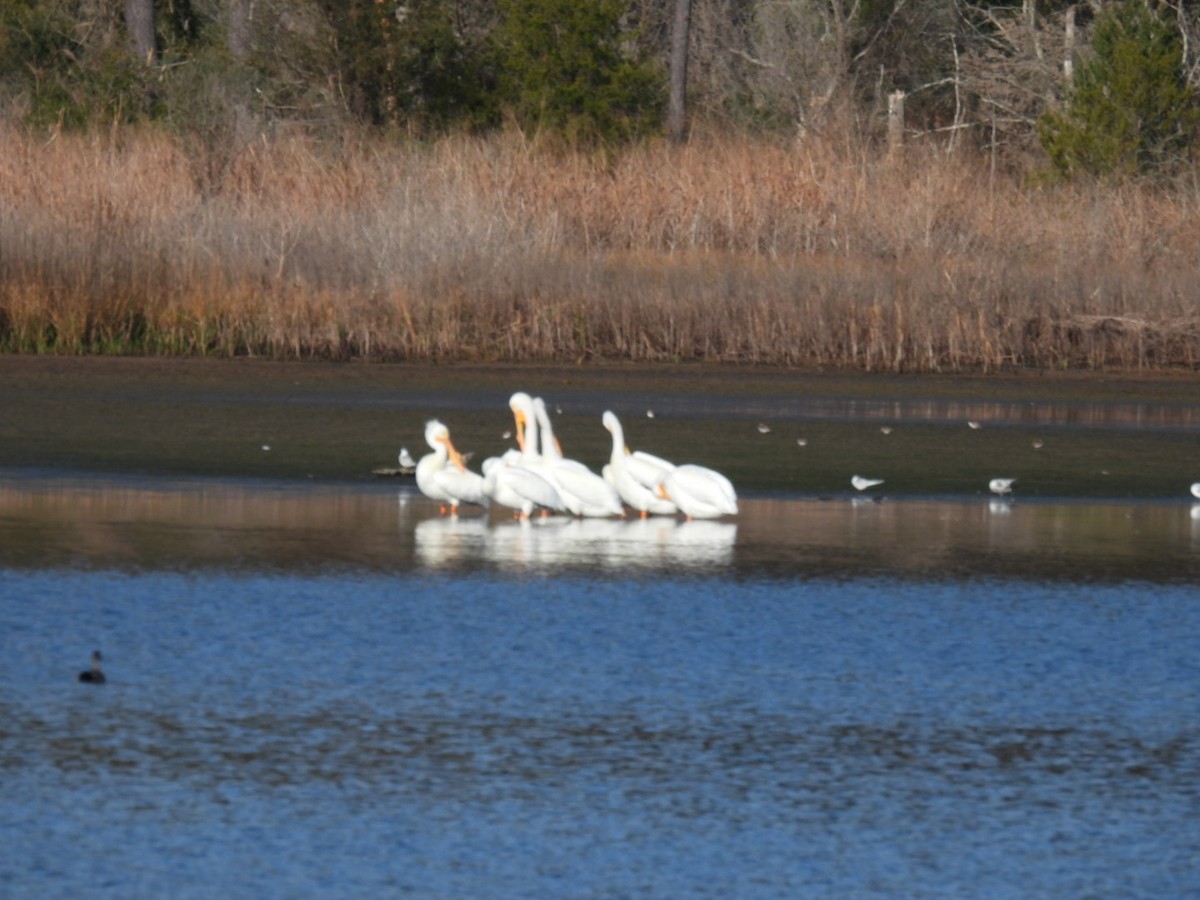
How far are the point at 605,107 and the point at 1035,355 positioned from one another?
16.4m

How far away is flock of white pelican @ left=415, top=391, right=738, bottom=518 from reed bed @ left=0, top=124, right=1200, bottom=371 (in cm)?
795

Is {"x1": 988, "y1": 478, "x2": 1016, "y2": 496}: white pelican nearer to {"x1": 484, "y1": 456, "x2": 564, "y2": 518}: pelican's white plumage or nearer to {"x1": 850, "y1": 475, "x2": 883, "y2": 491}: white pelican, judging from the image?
{"x1": 850, "y1": 475, "x2": 883, "y2": 491}: white pelican

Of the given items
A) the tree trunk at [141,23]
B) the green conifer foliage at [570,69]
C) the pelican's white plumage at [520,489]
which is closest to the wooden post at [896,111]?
the green conifer foliage at [570,69]

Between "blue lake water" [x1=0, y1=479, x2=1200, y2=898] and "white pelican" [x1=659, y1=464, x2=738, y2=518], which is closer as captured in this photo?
"blue lake water" [x1=0, y1=479, x2=1200, y2=898]

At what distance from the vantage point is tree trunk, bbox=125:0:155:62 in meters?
35.3

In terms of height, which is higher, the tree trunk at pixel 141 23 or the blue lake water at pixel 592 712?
the tree trunk at pixel 141 23

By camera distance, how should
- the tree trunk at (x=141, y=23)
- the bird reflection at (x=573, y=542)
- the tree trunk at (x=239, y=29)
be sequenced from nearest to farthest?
the bird reflection at (x=573, y=542), the tree trunk at (x=239, y=29), the tree trunk at (x=141, y=23)

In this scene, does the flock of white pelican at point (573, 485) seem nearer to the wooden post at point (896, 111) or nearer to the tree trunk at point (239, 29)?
the wooden post at point (896, 111)

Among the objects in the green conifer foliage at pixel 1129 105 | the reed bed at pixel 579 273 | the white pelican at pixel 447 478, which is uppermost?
the green conifer foliage at pixel 1129 105

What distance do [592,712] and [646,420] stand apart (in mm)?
8721

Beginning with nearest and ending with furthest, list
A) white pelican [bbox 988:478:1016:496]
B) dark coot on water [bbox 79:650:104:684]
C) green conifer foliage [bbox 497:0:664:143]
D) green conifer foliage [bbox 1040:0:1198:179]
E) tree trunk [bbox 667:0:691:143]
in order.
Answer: dark coot on water [bbox 79:650:104:684]
white pelican [bbox 988:478:1016:496]
green conifer foliage [bbox 1040:0:1198:179]
green conifer foliage [bbox 497:0:664:143]
tree trunk [bbox 667:0:691:143]

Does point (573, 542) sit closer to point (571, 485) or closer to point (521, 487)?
point (521, 487)

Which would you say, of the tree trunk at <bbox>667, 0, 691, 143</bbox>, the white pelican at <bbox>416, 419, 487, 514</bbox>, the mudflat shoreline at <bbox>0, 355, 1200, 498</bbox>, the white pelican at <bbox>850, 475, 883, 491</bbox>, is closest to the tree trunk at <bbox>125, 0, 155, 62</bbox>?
the tree trunk at <bbox>667, 0, 691, 143</bbox>

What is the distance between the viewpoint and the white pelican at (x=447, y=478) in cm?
1023
